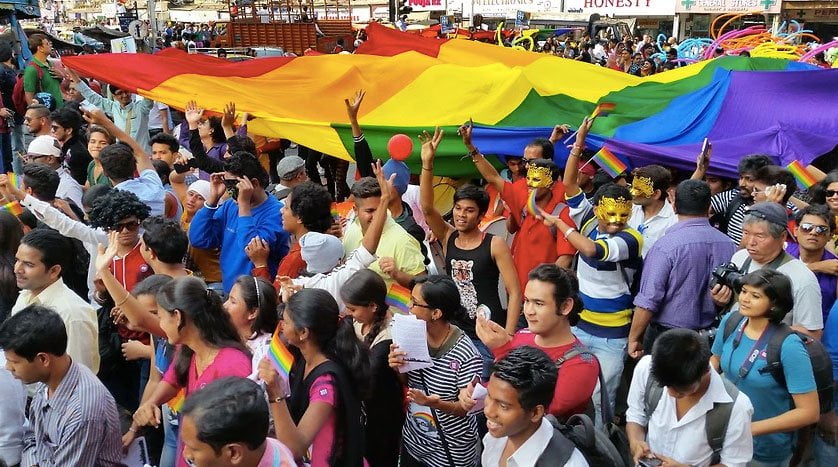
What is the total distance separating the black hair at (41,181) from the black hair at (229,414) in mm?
3132

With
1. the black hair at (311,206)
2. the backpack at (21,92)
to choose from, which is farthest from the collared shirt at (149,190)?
the backpack at (21,92)

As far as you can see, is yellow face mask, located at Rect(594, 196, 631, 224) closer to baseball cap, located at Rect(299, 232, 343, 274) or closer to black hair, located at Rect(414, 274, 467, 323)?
black hair, located at Rect(414, 274, 467, 323)

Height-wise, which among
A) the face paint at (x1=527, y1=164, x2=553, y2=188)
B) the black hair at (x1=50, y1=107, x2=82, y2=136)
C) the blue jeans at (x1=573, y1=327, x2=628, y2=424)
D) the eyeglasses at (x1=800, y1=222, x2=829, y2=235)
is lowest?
the blue jeans at (x1=573, y1=327, x2=628, y2=424)

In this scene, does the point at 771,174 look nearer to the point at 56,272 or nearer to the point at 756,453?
the point at 756,453

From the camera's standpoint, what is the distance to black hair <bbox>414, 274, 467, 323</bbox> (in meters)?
3.05

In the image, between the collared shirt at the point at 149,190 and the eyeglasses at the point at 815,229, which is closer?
the eyeglasses at the point at 815,229

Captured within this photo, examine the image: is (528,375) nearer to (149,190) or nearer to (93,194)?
(93,194)

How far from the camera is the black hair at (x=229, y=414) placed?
2061 mm

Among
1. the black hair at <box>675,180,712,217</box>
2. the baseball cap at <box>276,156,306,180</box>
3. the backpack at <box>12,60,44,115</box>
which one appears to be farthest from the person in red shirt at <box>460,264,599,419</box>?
the backpack at <box>12,60,44,115</box>

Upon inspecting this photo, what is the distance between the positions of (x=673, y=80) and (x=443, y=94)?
2.81 m

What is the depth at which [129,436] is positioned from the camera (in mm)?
2973

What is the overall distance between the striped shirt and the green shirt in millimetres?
7782

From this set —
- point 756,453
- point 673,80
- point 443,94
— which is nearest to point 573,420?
point 756,453

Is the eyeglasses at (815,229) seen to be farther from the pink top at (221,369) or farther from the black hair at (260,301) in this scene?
the pink top at (221,369)
